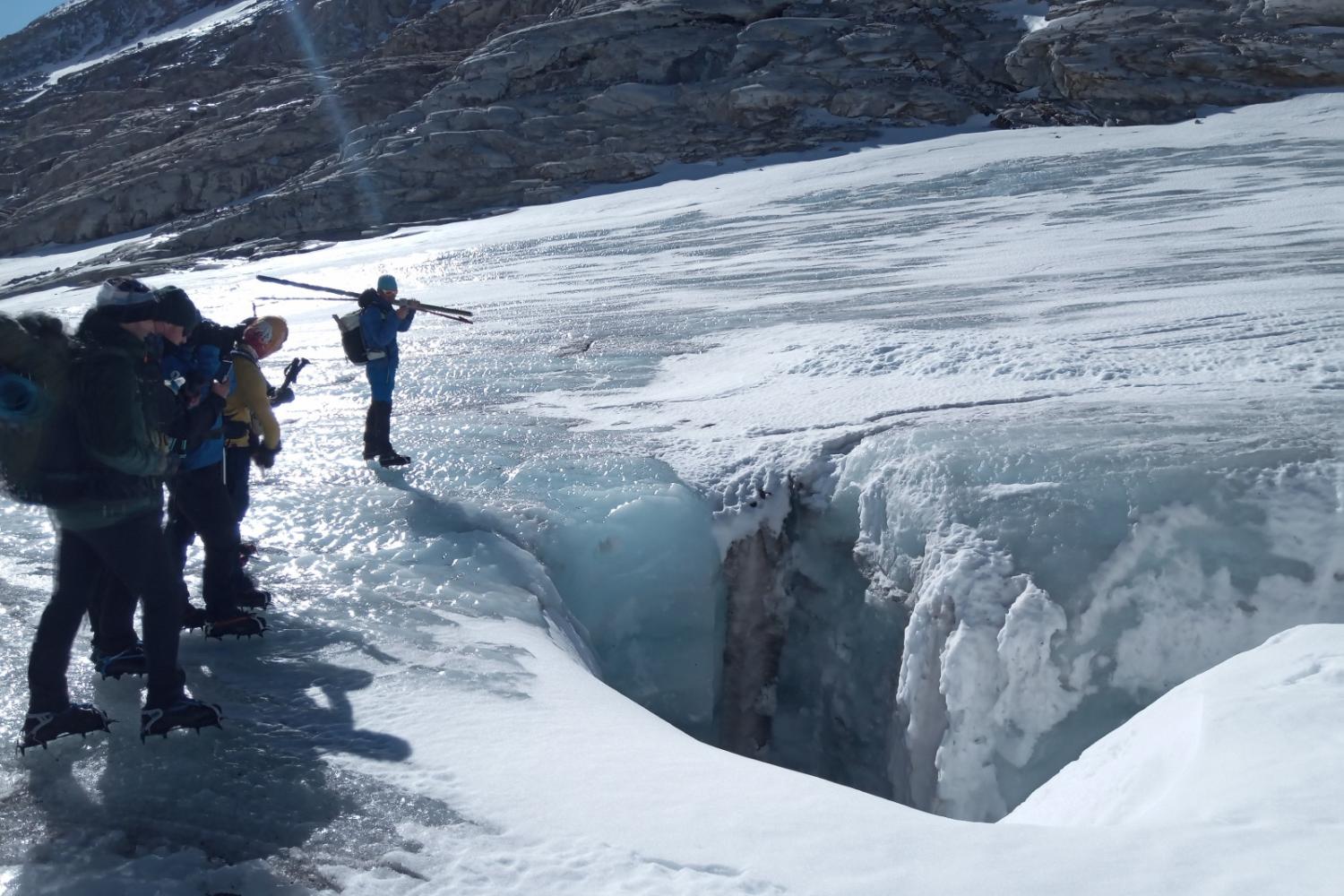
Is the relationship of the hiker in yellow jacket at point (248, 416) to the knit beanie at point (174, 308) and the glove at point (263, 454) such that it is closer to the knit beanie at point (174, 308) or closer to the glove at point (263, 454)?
the glove at point (263, 454)

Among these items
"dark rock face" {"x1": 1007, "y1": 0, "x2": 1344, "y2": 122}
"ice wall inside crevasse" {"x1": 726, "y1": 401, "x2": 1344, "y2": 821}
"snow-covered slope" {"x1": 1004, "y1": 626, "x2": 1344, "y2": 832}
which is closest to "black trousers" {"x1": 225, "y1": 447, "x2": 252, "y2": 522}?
"ice wall inside crevasse" {"x1": 726, "y1": 401, "x2": 1344, "y2": 821}

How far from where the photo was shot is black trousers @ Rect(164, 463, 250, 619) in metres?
4.13

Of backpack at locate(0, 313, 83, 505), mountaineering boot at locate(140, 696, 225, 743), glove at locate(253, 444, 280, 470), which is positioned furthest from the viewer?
glove at locate(253, 444, 280, 470)

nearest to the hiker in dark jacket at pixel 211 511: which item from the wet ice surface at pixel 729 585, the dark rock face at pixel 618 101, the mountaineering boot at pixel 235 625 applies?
the mountaineering boot at pixel 235 625

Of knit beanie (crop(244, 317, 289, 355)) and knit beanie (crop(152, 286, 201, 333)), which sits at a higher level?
knit beanie (crop(152, 286, 201, 333))

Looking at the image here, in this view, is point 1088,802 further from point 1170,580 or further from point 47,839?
point 47,839

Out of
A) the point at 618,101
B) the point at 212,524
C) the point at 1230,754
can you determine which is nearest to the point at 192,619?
the point at 212,524

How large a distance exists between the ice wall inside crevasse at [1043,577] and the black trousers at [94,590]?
300cm

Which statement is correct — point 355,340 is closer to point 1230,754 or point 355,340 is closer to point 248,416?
point 248,416

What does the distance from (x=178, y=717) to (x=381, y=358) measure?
11.6 ft

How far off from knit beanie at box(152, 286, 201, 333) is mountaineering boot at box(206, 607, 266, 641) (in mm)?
1342

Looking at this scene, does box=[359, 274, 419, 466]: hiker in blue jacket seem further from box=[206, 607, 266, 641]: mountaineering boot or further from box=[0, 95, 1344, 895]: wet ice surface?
box=[206, 607, 266, 641]: mountaineering boot

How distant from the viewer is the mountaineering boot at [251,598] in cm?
443

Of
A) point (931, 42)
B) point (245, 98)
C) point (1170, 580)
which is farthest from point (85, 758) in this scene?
point (245, 98)
